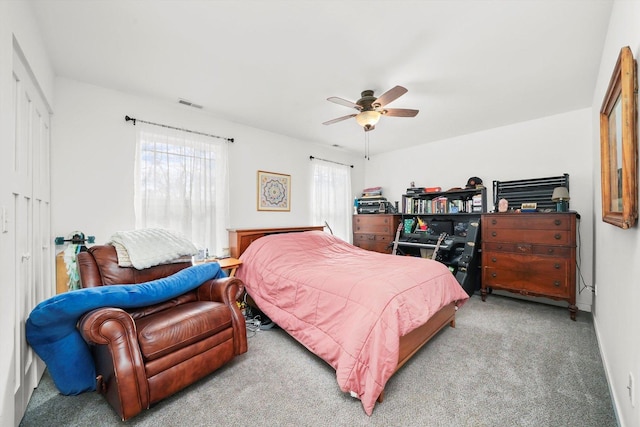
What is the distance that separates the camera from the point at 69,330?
1535 millimetres

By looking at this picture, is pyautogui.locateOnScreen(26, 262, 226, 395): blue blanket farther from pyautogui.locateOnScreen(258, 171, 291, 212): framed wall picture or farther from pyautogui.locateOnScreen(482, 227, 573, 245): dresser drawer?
pyautogui.locateOnScreen(482, 227, 573, 245): dresser drawer

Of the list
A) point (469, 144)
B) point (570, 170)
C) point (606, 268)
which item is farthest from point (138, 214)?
point (570, 170)

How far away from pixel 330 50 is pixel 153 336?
233cm

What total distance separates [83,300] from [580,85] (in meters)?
4.45

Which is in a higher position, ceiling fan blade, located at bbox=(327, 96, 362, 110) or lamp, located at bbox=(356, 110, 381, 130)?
ceiling fan blade, located at bbox=(327, 96, 362, 110)

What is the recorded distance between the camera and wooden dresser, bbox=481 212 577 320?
2.93 metres

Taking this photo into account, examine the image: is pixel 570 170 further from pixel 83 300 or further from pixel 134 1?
pixel 83 300

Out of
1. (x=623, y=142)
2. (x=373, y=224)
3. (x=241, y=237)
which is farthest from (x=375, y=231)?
(x=623, y=142)

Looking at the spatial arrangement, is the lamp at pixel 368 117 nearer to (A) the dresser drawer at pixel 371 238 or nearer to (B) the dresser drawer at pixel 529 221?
(B) the dresser drawer at pixel 529 221

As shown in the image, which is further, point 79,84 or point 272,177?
point 272,177

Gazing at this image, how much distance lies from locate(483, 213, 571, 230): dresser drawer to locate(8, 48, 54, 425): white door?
442cm

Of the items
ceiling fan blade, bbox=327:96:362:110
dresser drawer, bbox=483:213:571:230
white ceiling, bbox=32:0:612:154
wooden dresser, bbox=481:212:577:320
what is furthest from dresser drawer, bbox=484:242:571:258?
ceiling fan blade, bbox=327:96:362:110

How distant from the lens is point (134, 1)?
5.14 feet

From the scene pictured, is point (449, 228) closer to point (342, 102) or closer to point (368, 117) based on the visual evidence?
point (368, 117)
